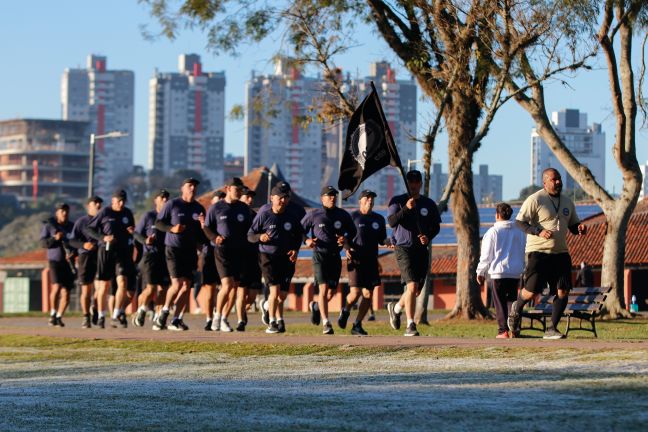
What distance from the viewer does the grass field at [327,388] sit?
364 inches

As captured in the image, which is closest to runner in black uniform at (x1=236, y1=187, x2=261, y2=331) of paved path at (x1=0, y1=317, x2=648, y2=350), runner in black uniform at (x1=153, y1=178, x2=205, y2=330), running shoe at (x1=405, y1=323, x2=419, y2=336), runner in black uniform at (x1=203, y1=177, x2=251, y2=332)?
runner in black uniform at (x1=203, y1=177, x2=251, y2=332)

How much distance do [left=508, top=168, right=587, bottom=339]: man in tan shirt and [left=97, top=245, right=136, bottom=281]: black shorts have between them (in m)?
7.26

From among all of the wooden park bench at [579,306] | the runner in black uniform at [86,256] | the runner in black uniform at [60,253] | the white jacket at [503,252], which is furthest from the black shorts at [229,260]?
the runner in black uniform at [60,253]

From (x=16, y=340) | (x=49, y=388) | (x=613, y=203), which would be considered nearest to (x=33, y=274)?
(x=613, y=203)

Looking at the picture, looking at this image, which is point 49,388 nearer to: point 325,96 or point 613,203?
point 325,96

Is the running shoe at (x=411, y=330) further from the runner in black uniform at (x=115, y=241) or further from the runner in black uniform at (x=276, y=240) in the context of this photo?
the runner in black uniform at (x=115, y=241)

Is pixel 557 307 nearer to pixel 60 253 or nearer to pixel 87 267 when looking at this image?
pixel 87 267

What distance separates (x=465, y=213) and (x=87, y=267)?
7249 mm

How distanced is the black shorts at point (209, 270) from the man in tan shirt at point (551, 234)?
18.4 feet

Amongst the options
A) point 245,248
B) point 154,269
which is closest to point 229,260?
point 245,248

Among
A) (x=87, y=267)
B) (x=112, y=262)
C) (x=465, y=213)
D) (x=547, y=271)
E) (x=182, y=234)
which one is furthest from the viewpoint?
(x=465, y=213)

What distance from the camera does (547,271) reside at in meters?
16.0

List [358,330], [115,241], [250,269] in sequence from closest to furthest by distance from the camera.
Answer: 1. [358,330]
2. [250,269]
3. [115,241]

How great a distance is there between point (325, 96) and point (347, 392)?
15869 mm
